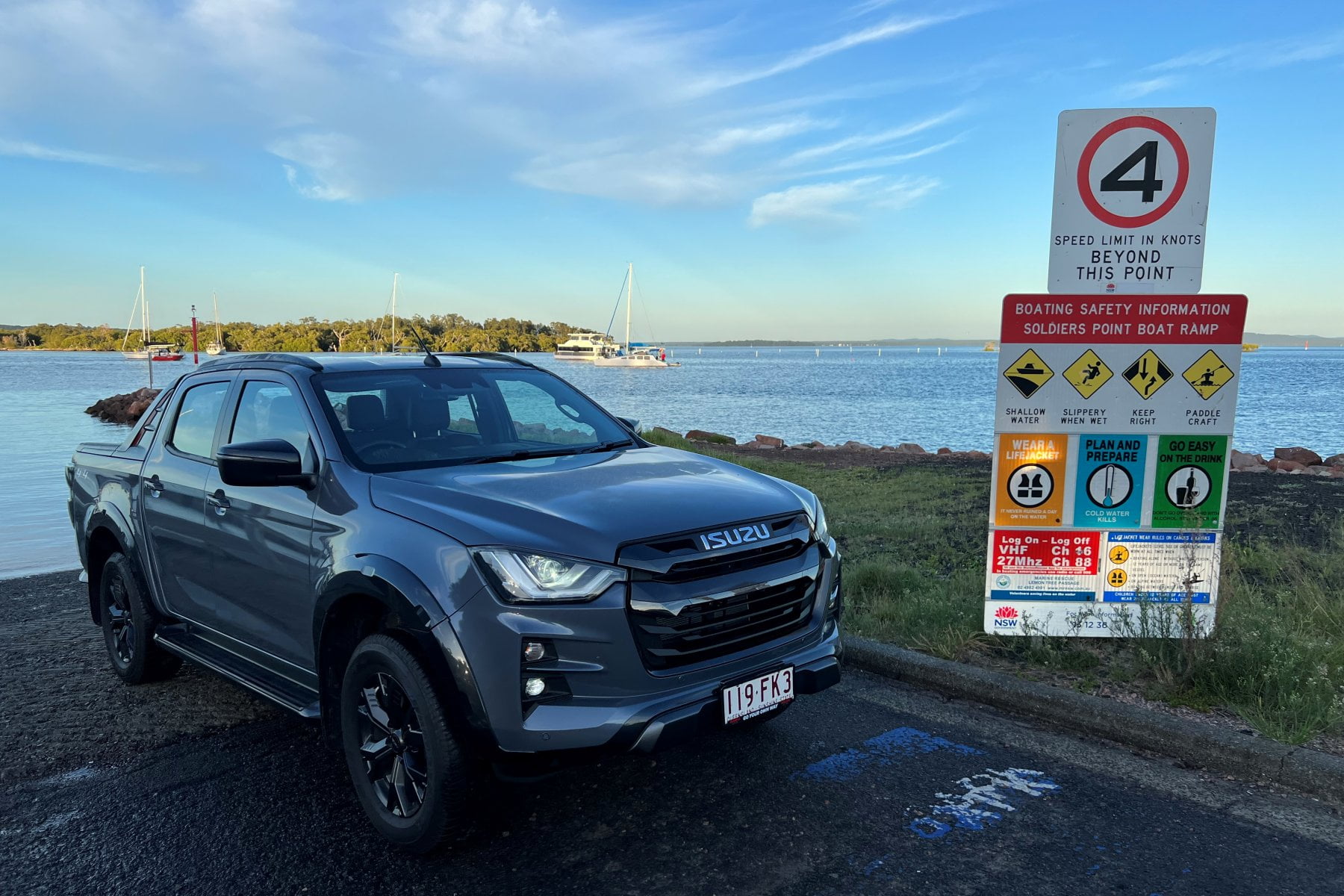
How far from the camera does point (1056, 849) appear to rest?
3.29 m

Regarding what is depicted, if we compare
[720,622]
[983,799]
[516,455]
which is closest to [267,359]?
[516,455]

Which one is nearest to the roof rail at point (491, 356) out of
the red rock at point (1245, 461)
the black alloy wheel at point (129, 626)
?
the black alloy wheel at point (129, 626)

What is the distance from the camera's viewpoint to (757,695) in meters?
3.33

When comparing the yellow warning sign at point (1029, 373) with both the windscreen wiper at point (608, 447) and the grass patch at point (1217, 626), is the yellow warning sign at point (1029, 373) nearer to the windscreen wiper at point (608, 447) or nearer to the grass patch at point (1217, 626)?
the grass patch at point (1217, 626)

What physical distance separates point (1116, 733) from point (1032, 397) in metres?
1.93

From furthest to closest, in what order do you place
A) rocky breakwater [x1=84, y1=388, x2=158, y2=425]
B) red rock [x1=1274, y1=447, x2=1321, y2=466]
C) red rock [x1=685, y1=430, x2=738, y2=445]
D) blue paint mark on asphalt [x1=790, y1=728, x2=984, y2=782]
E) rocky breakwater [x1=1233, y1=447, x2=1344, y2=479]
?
rocky breakwater [x1=84, y1=388, x2=158, y2=425] → red rock [x1=685, y1=430, x2=738, y2=445] → red rock [x1=1274, y1=447, x2=1321, y2=466] → rocky breakwater [x1=1233, y1=447, x2=1344, y2=479] → blue paint mark on asphalt [x1=790, y1=728, x2=984, y2=782]

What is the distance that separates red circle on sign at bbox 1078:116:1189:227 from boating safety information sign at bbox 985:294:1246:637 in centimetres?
45

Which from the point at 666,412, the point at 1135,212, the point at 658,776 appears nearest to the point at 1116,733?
the point at 658,776

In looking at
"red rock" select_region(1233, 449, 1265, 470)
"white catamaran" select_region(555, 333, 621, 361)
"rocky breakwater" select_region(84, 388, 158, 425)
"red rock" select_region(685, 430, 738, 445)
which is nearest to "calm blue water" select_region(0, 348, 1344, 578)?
"rocky breakwater" select_region(84, 388, 158, 425)

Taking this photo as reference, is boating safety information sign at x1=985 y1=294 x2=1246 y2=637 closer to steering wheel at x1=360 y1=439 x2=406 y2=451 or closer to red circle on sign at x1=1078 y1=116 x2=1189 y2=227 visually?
red circle on sign at x1=1078 y1=116 x2=1189 y2=227

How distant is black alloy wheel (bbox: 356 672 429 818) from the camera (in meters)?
3.25

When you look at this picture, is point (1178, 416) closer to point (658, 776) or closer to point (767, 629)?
point (767, 629)

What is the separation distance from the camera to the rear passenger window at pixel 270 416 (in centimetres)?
400

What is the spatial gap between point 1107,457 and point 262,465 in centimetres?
456
